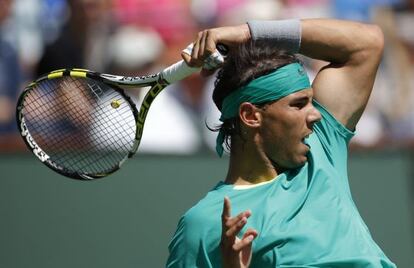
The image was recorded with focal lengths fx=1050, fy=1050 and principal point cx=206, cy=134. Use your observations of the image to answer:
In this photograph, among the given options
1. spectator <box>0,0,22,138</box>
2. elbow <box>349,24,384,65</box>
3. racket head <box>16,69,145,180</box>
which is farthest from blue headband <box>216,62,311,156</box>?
spectator <box>0,0,22,138</box>

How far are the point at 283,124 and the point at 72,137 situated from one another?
6.95 feet

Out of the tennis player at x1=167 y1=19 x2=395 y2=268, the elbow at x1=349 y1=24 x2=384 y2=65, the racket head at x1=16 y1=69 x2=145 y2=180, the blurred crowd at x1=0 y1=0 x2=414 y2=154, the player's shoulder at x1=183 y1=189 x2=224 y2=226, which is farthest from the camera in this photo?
the blurred crowd at x1=0 y1=0 x2=414 y2=154

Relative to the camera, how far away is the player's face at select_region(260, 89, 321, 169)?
392 cm

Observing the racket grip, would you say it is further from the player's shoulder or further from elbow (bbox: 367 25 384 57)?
elbow (bbox: 367 25 384 57)

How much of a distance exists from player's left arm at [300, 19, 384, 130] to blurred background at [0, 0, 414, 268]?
3288 mm

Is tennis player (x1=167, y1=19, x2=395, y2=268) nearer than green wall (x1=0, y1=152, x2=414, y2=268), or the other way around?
tennis player (x1=167, y1=19, x2=395, y2=268)

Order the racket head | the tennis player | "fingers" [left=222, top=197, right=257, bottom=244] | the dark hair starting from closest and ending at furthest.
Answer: "fingers" [left=222, top=197, right=257, bottom=244], the tennis player, the dark hair, the racket head

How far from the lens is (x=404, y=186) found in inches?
302

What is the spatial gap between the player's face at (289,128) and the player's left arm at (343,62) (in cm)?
20

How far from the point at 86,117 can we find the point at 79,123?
1.13 ft

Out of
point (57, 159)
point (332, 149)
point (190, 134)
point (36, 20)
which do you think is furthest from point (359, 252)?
point (36, 20)

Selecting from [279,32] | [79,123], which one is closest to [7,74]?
[79,123]

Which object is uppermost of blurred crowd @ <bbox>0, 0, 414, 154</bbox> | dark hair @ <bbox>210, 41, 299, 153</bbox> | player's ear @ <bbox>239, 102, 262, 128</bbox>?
dark hair @ <bbox>210, 41, 299, 153</bbox>

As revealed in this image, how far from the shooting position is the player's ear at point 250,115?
400 centimetres
